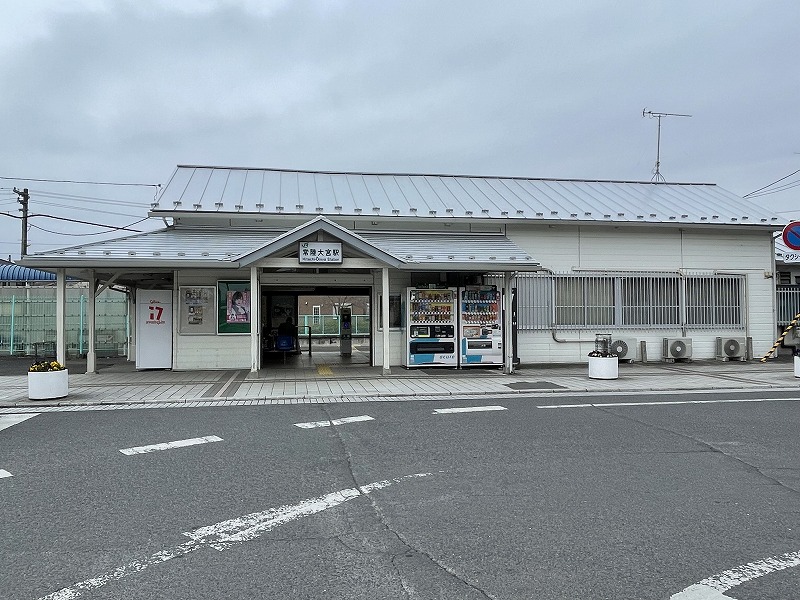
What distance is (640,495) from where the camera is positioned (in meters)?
5.80

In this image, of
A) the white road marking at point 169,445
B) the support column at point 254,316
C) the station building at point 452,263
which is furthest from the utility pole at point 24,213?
the white road marking at point 169,445

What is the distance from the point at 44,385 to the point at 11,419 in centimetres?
183

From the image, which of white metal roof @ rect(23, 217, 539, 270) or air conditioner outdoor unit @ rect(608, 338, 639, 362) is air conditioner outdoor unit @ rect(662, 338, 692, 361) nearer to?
air conditioner outdoor unit @ rect(608, 338, 639, 362)

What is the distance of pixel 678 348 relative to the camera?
19.0 metres

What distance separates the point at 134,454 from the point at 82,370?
11.4 meters

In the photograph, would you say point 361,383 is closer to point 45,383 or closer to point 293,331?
point 45,383

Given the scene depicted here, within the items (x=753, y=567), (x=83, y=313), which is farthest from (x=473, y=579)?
(x=83, y=313)

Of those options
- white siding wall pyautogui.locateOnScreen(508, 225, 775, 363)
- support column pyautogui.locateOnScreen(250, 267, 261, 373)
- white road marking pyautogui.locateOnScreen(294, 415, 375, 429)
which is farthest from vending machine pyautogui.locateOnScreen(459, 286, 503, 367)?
white road marking pyautogui.locateOnScreen(294, 415, 375, 429)

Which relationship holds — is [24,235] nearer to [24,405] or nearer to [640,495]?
[24,405]

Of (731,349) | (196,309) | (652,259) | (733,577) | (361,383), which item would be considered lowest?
(733,577)

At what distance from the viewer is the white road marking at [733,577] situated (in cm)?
375

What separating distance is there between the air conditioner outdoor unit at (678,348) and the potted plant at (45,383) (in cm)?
A: 1609

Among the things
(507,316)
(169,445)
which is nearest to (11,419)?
(169,445)

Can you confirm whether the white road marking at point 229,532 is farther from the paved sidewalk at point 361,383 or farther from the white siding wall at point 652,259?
the white siding wall at point 652,259
